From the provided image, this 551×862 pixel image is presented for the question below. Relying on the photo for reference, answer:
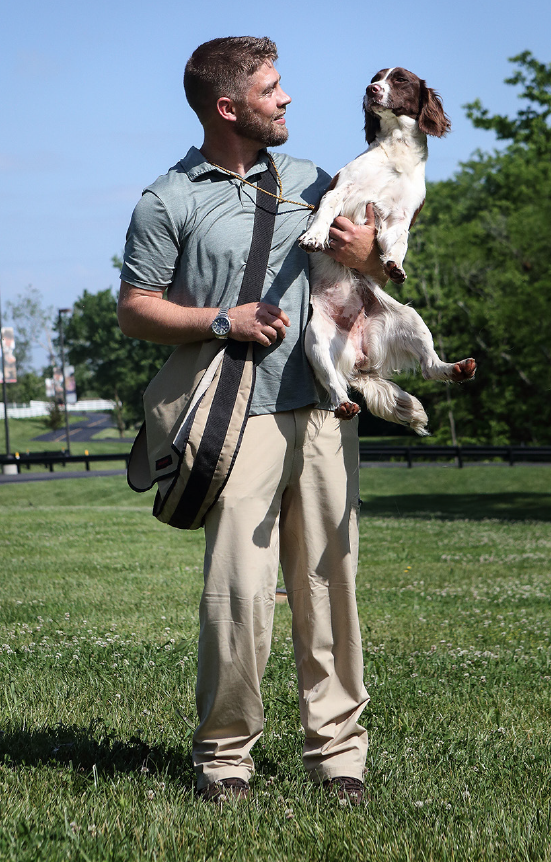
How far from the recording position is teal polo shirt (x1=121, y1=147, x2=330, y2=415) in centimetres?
317

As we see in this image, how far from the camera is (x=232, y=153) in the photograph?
3.36m

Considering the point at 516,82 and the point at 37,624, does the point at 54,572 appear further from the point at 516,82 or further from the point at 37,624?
the point at 516,82

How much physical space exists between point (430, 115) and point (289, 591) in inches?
86.5

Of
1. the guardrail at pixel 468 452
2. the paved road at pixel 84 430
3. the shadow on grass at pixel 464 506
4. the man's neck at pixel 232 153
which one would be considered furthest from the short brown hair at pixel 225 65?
the paved road at pixel 84 430

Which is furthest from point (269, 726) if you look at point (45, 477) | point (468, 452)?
point (468, 452)

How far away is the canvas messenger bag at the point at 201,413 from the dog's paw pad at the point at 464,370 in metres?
0.87

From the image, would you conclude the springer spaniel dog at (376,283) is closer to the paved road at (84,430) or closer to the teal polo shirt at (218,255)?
the teal polo shirt at (218,255)

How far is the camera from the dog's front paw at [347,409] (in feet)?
10.8

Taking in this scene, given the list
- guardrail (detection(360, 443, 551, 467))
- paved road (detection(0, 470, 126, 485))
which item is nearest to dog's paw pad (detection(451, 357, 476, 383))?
paved road (detection(0, 470, 126, 485))

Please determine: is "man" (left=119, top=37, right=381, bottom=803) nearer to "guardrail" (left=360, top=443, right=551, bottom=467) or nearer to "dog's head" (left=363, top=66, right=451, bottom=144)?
"dog's head" (left=363, top=66, right=451, bottom=144)

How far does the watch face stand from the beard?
741 millimetres

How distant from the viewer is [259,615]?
3.16 m

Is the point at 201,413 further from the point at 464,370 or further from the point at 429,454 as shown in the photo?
the point at 429,454

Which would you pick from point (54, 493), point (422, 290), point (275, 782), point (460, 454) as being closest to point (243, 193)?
point (275, 782)
